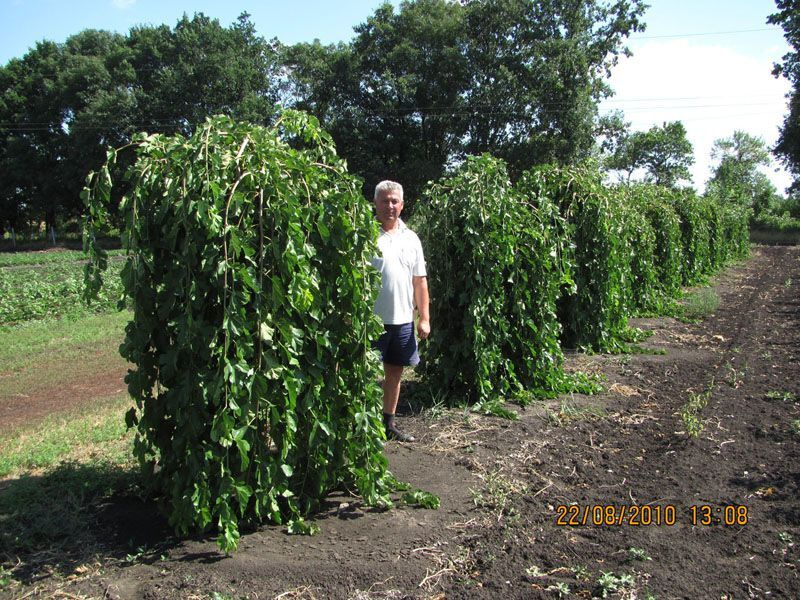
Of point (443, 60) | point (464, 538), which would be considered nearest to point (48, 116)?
point (443, 60)

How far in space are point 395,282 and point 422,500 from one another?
165cm

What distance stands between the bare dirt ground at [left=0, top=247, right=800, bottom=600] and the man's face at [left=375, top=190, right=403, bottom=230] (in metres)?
1.84

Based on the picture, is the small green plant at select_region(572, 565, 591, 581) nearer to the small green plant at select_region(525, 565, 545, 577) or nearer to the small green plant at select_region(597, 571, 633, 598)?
the small green plant at select_region(597, 571, 633, 598)

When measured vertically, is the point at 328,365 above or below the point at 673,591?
above

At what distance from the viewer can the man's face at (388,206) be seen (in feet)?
16.2

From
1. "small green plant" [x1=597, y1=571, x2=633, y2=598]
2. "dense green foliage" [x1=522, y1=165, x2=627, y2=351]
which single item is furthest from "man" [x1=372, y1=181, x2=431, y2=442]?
"dense green foliage" [x1=522, y1=165, x2=627, y2=351]

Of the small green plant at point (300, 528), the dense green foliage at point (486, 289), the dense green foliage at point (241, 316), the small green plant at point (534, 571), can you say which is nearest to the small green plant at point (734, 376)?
the dense green foliage at point (486, 289)

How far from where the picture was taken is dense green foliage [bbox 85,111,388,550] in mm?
3408

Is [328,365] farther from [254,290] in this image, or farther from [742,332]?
[742,332]

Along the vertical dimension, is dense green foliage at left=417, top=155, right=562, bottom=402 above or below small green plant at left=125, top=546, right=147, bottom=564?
above

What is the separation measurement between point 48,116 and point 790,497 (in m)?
57.4

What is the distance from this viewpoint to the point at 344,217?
3824 mm

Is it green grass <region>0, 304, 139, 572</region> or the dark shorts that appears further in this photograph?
the dark shorts
